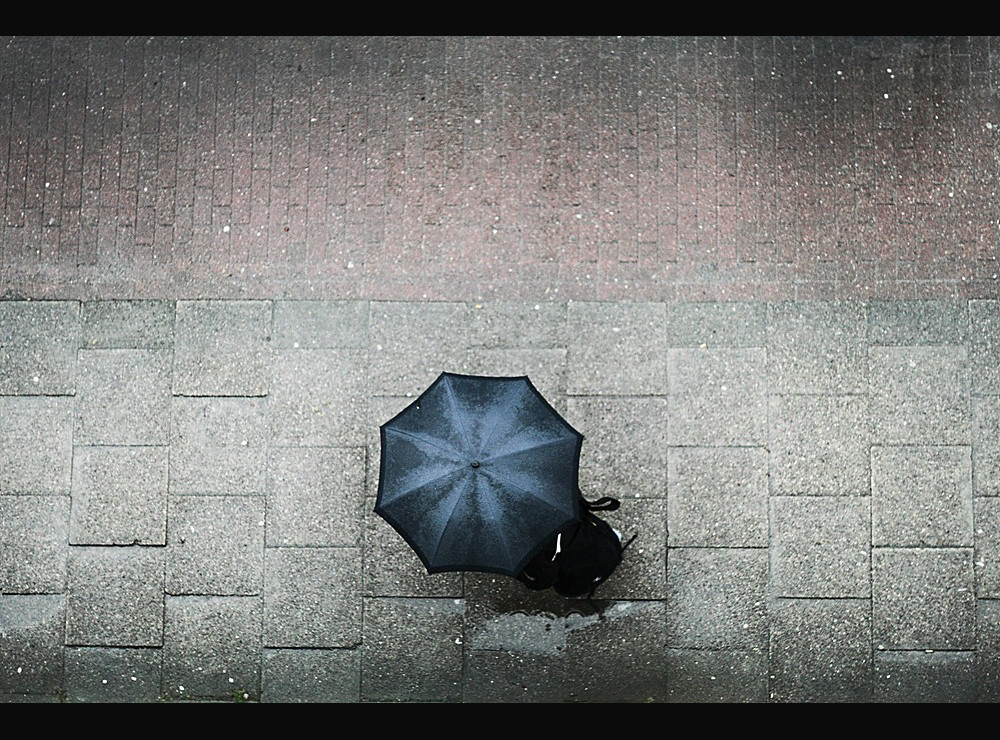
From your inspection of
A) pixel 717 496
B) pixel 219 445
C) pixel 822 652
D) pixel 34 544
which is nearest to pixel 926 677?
pixel 822 652

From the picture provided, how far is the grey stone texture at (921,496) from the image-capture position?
5.77 m

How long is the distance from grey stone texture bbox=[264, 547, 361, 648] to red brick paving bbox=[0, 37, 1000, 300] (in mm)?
1608

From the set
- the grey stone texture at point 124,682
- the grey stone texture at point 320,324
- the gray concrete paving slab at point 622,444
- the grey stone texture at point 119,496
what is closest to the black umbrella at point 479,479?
the gray concrete paving slab at point 622,444

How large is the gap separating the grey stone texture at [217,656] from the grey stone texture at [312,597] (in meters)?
0.12

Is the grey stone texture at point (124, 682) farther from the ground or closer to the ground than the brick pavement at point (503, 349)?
closer to the ground

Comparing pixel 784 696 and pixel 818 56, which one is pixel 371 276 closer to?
pixel 818 56

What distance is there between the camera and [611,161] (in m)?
6.04

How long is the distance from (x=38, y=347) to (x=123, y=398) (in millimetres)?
637

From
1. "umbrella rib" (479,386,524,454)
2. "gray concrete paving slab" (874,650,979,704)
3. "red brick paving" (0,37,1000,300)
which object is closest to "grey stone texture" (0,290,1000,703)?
"gray concrete paving slab" (874,650,979,704)

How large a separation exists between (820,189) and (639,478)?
2133 millimetres

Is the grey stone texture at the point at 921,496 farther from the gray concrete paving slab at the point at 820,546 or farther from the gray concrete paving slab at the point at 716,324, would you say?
the gray concrete paving slab at the point at 716,324

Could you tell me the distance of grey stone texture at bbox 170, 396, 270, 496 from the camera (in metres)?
5.87

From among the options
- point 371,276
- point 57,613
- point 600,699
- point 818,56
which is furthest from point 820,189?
point 57,613

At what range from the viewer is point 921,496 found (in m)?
5.79
